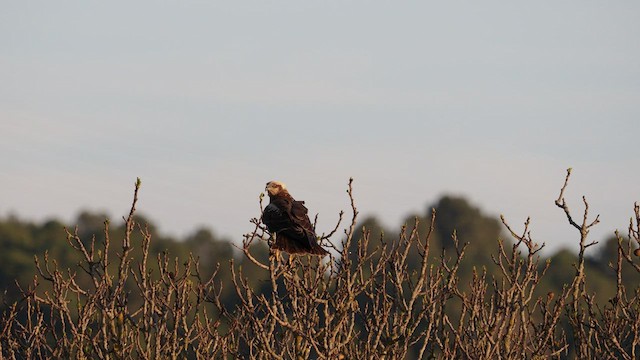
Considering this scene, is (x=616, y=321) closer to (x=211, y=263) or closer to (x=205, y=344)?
(x=205, y=344)

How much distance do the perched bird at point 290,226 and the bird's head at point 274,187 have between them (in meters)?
0.16

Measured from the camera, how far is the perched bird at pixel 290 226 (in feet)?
41.2

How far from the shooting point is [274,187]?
1431 cm

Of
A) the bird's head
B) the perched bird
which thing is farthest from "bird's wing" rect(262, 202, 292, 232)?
the bird's head

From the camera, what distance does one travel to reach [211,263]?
75.3 meters

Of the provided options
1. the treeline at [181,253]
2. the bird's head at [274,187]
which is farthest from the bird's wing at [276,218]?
the treeline at [181,253]

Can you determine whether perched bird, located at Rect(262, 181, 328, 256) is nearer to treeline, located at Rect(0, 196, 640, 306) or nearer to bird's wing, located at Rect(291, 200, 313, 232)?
bird's wing, located at Rect(291, 200, 313, 232)

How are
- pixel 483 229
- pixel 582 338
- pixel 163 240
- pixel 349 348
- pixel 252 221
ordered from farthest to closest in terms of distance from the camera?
pixel 483 229, pixel 163 240, pixel 582 338, pixel 349 348, pixel 252 221

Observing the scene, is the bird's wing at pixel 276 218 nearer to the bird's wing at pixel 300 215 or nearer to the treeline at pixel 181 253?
the bird's wing at pixel 300 215

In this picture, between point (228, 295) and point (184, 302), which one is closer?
point (184, 302)

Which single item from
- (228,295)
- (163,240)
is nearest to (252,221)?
(228,295)

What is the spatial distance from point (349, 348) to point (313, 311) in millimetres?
602

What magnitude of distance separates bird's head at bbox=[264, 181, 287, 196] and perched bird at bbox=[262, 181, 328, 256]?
0.16 meters

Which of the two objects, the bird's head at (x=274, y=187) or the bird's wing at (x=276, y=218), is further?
the bird's head at (x=274, y=187)
